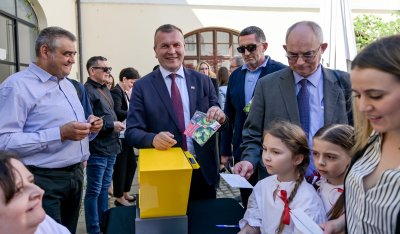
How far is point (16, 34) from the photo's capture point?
6641mm

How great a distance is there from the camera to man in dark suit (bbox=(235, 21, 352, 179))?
85.3 inches

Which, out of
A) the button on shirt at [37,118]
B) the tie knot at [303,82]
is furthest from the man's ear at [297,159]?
the button on shirt at [37,118]

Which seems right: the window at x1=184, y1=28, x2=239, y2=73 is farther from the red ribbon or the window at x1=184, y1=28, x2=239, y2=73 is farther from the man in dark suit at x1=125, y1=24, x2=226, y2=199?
the red ribbon

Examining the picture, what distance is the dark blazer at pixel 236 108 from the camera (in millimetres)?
3298

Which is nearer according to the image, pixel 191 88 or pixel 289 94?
pixel 289 94

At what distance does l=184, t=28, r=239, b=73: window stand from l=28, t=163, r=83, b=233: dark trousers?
8317 millimetres

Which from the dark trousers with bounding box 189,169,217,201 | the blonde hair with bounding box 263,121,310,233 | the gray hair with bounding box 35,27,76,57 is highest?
the gray hair with bounding box 35,27,76,57

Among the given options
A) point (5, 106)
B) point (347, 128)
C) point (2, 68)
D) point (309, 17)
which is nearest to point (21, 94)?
point (5, 106)

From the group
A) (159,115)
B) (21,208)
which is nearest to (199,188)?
(159,115)

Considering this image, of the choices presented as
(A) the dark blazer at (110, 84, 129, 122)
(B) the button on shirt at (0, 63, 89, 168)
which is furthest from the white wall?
(B) the button on shirt at (0, 63, 89, 168)

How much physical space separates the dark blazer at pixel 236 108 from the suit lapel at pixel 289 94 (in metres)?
0.97

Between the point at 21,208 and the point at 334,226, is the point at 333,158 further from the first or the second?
the point at 21,208

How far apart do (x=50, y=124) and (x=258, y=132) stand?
4.42 ft

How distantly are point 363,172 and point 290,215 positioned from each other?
497 mm
